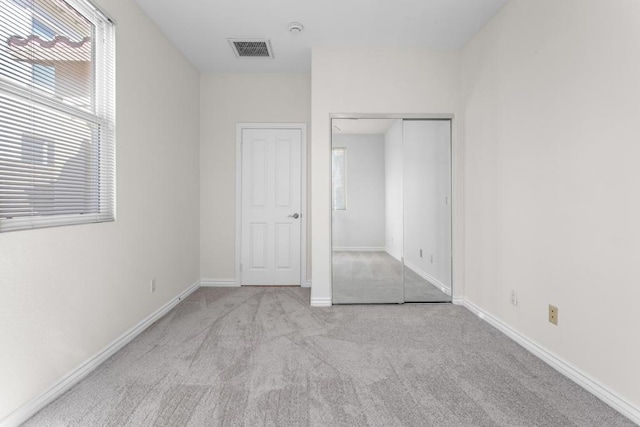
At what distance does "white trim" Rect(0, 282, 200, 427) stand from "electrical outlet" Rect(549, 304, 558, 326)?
2.96 m

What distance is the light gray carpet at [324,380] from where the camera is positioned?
1.65 metres

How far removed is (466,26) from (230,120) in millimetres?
2759

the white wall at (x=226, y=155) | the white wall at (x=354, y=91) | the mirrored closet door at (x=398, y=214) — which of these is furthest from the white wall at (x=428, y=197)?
the white wall at (x=226, y=155)

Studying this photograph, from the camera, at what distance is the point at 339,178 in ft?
11.4

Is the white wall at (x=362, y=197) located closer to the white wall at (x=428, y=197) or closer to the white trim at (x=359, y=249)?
the white trim at (x=359, y=249)

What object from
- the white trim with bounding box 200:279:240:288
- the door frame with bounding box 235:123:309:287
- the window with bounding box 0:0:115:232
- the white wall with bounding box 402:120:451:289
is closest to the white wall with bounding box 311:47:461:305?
the white wall with bounding box 402:120:451:289

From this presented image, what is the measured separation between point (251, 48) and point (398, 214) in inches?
91.1

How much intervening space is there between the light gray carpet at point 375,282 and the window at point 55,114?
2.13 meters

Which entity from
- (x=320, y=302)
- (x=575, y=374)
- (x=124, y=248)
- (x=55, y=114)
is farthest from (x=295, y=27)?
(x=575, y=374)

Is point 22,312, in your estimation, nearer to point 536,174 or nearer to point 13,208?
point 13,208

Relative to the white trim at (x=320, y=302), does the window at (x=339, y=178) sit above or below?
above

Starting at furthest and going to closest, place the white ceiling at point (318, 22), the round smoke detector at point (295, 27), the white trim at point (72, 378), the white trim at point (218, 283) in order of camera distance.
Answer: the white trim at point (218, 283)
the round smoke detector at point (295, 27)
the white ceiling at point (318, 22)
the white trim at point (72, 378)

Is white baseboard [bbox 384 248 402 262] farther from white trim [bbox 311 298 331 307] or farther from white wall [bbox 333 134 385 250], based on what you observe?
white trim [bbox 311 298 331 307]

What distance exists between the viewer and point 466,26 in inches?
119
